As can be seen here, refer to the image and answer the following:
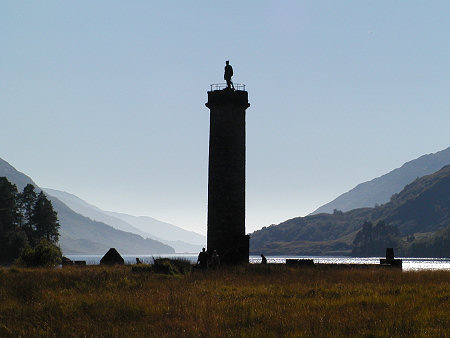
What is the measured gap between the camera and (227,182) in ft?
135

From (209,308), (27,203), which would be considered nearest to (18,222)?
(27,203)

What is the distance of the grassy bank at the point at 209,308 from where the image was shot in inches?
494

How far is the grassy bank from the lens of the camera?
12.6 m

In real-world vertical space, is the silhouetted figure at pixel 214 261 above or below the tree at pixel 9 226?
below

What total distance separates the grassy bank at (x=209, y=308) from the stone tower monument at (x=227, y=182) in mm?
17519

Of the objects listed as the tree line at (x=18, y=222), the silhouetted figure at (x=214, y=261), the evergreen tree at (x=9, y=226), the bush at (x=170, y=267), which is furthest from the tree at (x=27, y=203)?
the bush at (x=170, y=267)

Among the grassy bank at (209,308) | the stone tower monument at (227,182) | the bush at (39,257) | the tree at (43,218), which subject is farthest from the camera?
the tree at (43,218)

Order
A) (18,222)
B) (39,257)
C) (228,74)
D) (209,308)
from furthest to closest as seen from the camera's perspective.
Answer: (18,222), (228,74), (39,257), (209,308)

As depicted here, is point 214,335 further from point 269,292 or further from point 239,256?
point 239,256

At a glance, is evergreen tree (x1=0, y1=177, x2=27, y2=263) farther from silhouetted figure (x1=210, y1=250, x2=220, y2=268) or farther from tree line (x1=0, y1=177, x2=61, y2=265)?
silhouetted figure (x1=210, y1=250, x2=220, y2=268)

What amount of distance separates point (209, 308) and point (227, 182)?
85.1ft

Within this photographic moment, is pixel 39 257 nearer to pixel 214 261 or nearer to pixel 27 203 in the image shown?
pixel 214 261

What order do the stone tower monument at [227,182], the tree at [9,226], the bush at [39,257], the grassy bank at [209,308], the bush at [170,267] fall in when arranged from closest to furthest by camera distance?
the grassy bank at [209,308], the bush at [170,267], the bush at [39,257], the stone tower monument at [227,182], the tree at [9,226]

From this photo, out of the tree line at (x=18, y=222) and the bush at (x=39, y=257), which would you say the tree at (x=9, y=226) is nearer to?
the tree line at (x=18, y=222)
